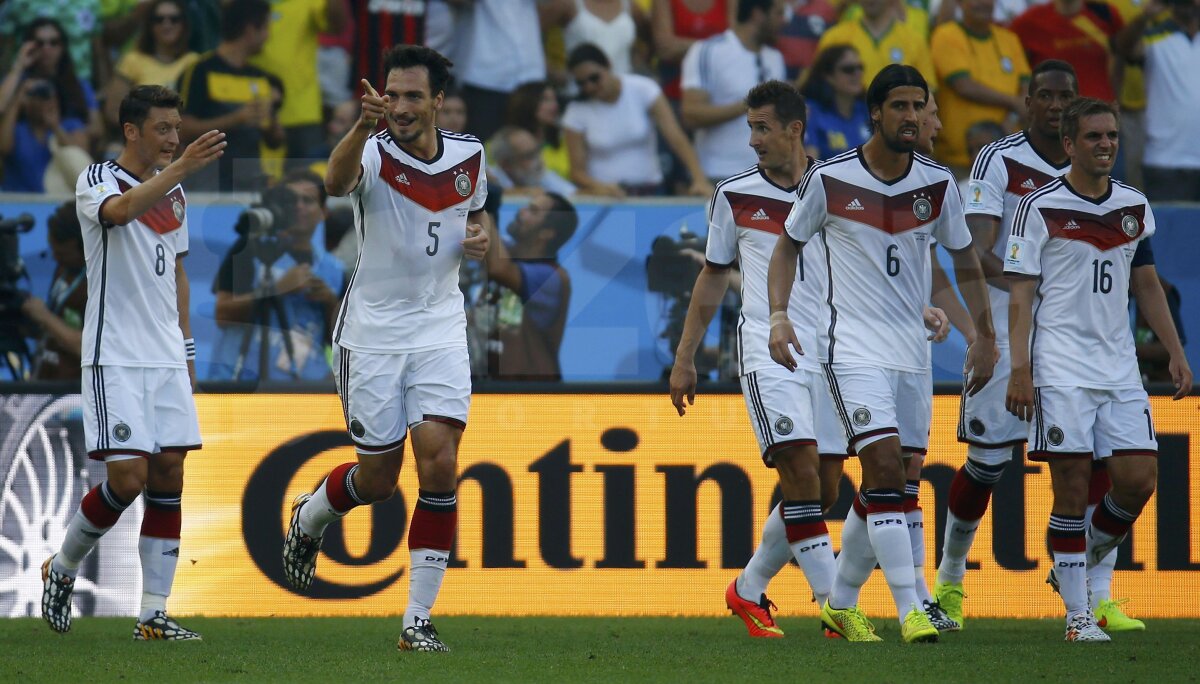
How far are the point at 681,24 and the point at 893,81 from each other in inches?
221

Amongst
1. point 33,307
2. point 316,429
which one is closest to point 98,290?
point 316,429

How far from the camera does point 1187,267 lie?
873 centimetres

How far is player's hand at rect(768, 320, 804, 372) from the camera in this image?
6.14 metres

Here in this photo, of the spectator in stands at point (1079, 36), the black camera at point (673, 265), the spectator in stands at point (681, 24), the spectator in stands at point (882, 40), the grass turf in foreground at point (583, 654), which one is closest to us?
the grass turf in foreground at point (583, 654)

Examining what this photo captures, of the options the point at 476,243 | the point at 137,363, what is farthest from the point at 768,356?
the point at 137,363

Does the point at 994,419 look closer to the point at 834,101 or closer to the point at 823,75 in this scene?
the point at 834,101

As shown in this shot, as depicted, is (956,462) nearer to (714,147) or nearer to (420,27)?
(714,147)

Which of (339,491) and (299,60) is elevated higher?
(299,60)

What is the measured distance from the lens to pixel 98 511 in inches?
266

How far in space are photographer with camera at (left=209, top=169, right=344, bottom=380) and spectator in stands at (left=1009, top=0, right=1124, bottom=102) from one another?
5.51 meters

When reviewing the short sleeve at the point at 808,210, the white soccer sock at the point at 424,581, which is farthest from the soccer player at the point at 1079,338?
the white soccer sock at the point at 424,581

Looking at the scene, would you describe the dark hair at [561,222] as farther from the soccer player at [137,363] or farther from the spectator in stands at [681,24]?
the spectator in stands at [681,24]

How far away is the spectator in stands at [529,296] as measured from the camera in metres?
8.60

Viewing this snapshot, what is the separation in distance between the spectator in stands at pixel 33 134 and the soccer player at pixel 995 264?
6.43 meters
